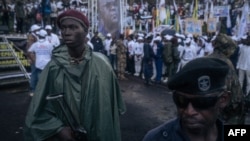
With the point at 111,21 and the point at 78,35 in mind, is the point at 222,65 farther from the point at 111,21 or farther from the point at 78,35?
the point at 111,21

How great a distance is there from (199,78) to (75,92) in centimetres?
158

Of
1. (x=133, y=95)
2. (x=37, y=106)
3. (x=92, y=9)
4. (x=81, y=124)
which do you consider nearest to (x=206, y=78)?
(x=81, y=124)

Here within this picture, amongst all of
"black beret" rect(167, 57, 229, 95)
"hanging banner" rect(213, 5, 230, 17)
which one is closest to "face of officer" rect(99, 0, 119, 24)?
"hanging banner" rect(213, 5, 230, 17)

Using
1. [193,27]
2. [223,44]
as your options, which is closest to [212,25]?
[193,27]

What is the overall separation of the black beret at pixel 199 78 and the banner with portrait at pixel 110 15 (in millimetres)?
13822

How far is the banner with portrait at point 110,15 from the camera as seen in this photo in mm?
15805

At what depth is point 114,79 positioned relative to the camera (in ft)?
12.0

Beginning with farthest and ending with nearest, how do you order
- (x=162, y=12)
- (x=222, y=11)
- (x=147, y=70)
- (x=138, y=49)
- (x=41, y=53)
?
(x=162, y=12) < (x=222, y=11) < (x=138, y=49) < (x=147, y=70) < (x=41, y=53)

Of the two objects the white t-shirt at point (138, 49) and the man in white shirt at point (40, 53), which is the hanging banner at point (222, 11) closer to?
the white t-shirt at point (138, 49)

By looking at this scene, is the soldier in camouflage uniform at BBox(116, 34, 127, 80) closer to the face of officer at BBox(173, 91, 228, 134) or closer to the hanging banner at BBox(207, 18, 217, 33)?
the hanging banner at BBox(207, 18, 217, 33)

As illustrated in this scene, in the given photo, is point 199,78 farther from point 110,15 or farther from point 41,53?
point 110,15

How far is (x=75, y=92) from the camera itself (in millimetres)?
3447

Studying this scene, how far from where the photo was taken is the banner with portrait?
1580 centimetres

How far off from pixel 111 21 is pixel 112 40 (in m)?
0.83
